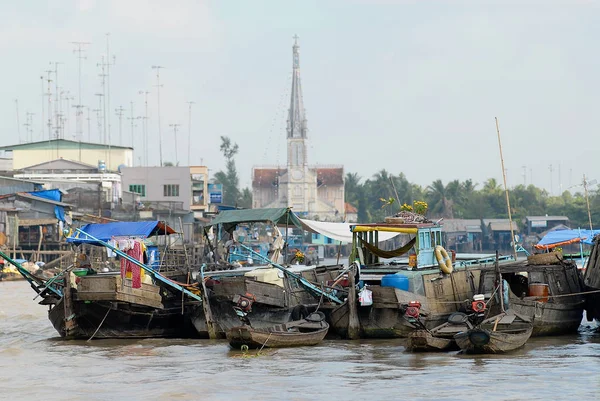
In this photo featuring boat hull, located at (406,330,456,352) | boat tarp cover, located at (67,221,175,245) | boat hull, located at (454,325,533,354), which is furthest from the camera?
boat tarp cover, located at (67,221,175,245)

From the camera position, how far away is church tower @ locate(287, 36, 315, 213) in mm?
118562

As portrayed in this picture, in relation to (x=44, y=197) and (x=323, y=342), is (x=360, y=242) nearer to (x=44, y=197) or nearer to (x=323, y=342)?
(x=323, y=342)

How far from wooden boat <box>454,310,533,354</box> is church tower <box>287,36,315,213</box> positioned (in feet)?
324

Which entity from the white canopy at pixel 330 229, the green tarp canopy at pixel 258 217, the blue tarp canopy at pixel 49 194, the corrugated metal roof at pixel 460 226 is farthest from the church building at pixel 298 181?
the green tarp canopy at pixel 258 217

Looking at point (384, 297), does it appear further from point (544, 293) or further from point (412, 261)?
point (544, 293)

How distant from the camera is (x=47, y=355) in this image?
17.8m

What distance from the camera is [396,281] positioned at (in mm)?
18359

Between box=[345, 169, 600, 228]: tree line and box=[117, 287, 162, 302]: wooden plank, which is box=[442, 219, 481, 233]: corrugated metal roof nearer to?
box=[345, 169, 600, 228]: tree line

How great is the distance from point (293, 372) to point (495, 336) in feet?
11.5

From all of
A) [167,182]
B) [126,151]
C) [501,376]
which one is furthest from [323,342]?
[126,151]

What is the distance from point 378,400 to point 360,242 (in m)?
7.60

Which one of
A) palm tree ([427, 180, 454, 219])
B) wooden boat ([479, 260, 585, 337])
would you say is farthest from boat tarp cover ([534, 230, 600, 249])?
palm tree ([427, 180, 454, 219])

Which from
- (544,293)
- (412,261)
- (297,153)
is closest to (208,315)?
(412,261)

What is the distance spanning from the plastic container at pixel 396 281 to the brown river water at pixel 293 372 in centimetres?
106
